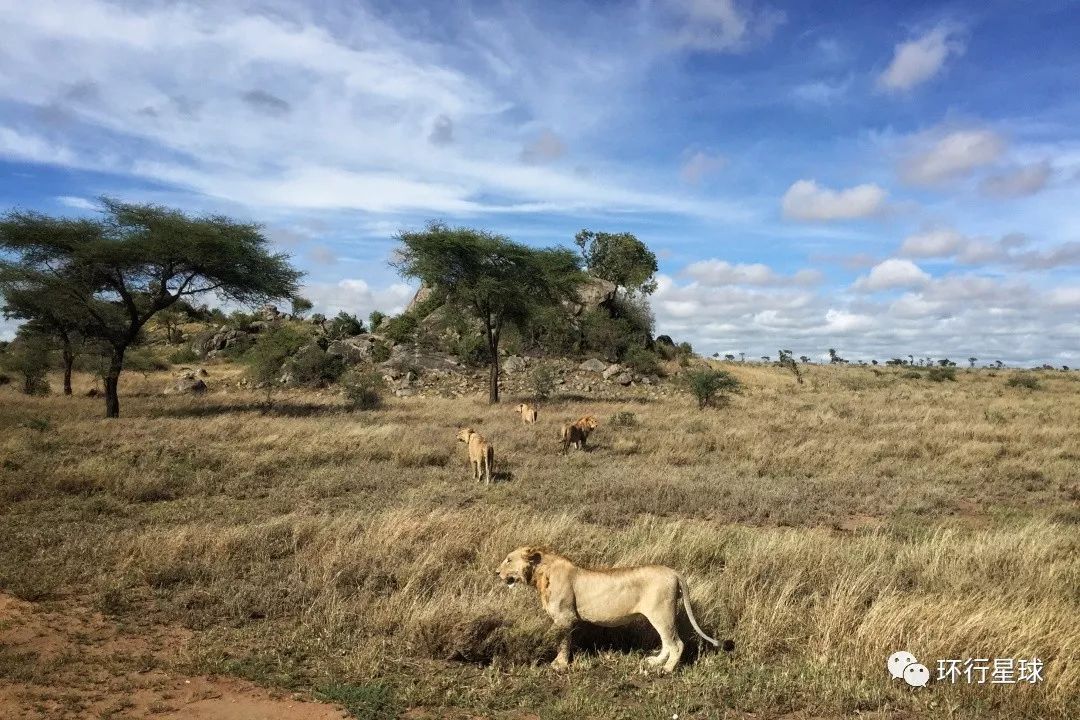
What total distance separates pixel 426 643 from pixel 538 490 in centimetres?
671

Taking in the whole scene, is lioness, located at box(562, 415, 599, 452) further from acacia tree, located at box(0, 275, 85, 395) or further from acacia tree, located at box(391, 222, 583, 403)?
acacia tree, located at box(0, 275, 85, 395)

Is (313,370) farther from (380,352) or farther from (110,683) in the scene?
(110,683)

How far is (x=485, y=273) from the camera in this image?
30.7 m

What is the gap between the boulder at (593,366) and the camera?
4028cm

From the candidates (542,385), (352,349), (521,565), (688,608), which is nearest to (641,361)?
(542,385)

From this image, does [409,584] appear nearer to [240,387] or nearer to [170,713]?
[170,713]

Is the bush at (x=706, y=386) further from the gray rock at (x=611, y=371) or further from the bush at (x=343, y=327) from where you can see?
the bush at (x=343, y=327)

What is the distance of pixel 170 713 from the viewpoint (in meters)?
4.33

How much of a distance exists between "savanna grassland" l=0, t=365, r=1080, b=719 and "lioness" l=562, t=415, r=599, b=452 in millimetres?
486

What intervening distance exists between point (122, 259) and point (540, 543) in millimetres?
22012

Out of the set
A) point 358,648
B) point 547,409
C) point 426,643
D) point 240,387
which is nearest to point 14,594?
point 358,648

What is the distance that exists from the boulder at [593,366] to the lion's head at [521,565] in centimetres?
A: 3466

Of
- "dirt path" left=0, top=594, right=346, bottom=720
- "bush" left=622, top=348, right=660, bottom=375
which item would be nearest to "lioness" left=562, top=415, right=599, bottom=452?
"dirt path" left=0, top=594, right=346, bottom=720

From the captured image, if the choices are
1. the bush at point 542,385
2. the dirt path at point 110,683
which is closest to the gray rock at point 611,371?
the bush at point 542,385
